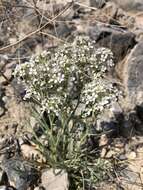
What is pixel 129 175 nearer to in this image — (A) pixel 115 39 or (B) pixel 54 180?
(B) pixel 54 180

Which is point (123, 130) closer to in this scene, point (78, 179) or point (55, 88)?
point (78, 179)

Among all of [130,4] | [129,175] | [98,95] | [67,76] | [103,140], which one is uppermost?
[130,4]

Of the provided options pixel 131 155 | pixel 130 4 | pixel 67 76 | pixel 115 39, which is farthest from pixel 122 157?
pixel 130 4

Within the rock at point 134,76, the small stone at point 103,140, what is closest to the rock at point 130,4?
the rock at point 134,76

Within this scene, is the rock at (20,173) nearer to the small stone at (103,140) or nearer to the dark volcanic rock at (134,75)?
the small stone at (103,140)

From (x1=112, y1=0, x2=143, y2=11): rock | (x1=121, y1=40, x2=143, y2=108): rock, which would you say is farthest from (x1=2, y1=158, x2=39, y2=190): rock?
(x1=112, y1=0, x2=143, y2=11): rock

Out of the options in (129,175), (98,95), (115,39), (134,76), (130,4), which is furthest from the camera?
(130,4)

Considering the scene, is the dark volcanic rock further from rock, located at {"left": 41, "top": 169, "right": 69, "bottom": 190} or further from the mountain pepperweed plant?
rock, located at {"left": 41, "top": 169, "right": 69, "bottom": 190}
